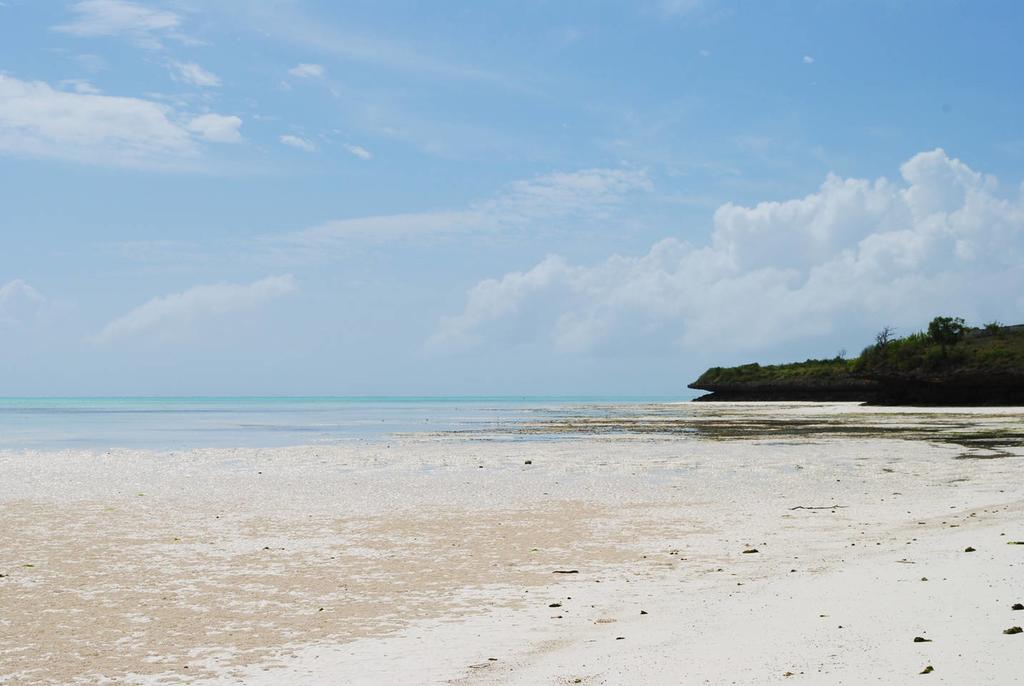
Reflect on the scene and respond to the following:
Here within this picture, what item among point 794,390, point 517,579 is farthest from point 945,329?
point 517,579

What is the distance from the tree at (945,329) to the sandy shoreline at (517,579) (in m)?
86.1

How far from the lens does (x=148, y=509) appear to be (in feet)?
56.8

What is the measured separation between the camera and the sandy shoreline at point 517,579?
23.6 ft

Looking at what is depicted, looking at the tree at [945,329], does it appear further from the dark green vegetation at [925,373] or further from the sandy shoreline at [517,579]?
the sandy shoreline at [517,579]

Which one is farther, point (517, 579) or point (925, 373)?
point (925, 373)

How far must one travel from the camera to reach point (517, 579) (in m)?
10.7

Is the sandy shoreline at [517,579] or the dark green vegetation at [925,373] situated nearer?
the sandy shoreline at [517,579]

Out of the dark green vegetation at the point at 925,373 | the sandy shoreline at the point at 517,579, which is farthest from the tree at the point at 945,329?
the sandy shoreline at the point at 517,579

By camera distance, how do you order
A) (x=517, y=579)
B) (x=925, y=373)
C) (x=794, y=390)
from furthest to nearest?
(x=794, y=390), (x=925, y=373), (x=517, y=579)

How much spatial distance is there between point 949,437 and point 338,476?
982 inches

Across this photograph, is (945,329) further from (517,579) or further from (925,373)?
(517,579)

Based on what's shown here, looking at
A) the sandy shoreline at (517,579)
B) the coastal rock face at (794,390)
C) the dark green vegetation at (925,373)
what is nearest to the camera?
the sandy shoreline at (517,579)

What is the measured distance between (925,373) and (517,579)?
80.9m

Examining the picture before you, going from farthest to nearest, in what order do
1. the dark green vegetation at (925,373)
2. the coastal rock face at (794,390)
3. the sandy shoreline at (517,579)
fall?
the coastal rock face at (794,390)
the dark green vegetation at (925,373)
the sandy shoreline at (517,579)
